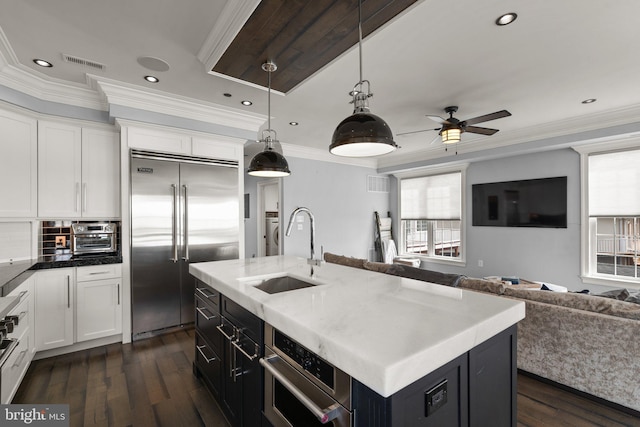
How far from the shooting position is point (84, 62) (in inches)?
103

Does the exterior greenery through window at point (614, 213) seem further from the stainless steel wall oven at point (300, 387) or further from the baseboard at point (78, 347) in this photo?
the baseboard at point (78, 347)

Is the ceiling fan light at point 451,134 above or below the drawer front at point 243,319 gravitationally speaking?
above

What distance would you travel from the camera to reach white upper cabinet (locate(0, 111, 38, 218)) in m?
2.71

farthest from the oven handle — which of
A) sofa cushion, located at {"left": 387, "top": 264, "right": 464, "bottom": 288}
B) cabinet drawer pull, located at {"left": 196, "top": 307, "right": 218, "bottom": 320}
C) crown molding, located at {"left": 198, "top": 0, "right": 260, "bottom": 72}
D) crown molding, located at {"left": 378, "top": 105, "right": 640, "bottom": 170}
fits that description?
crown molding, located at {"left": 378, "top": 105, "right": 640, "bottom": 170}

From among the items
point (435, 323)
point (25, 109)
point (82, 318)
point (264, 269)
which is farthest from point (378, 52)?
point (82, 318)

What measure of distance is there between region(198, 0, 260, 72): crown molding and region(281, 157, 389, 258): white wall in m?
3.31

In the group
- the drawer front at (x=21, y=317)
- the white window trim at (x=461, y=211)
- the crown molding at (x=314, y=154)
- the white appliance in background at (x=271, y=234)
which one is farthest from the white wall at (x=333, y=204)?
the drawer front at (x=21, y=317)

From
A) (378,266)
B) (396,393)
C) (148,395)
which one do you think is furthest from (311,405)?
(378,266)

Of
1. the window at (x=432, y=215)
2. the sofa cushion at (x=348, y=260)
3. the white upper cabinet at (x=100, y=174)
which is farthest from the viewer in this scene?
the window at (x=432, y=215)

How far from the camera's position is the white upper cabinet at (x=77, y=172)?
3.01 metres

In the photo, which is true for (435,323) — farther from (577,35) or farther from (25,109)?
(25,109)

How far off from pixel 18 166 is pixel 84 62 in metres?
1.21

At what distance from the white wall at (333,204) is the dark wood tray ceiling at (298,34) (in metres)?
3.23

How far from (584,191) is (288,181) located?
4.80 metres
